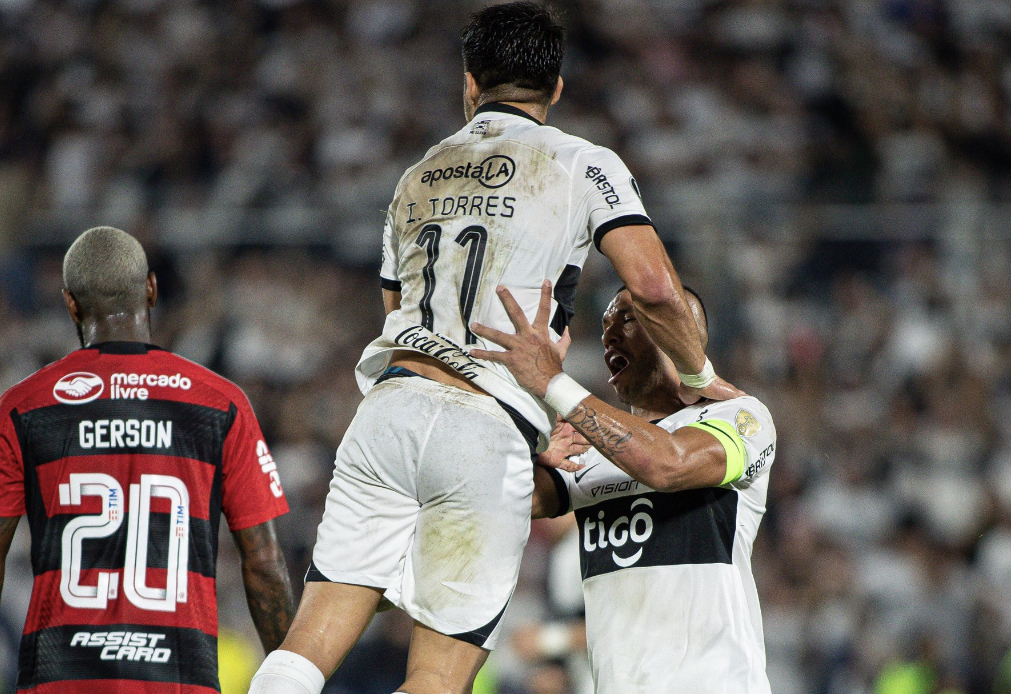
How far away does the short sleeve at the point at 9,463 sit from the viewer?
4086 mm

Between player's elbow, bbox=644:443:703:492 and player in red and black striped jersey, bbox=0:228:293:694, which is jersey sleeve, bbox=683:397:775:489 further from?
player in red and black striped jersey, bbox=0:228:293:694

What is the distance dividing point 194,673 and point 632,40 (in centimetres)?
1034

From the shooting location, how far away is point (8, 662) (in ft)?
27.4

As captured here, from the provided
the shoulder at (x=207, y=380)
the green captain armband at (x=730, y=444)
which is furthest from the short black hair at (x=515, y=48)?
the shoulder at (x=207, y=380)

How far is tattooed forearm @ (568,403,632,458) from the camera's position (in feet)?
12.2

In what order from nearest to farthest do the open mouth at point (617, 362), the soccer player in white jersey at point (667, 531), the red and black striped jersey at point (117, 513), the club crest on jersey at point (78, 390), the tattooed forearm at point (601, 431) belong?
the tattooed forearm at point (601, 431)
the soccer player in white jersey at point (667, 531)
the red and black striped jersey at point (117, 513)
the club crest on jersey at point (78, 390)
the open mouth at point (617, 362)

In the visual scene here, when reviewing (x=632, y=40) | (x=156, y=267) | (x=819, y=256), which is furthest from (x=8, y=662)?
(x=632, y=40)

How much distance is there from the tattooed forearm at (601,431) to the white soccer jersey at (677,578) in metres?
0.37

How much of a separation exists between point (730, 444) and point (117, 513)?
82.5 inches

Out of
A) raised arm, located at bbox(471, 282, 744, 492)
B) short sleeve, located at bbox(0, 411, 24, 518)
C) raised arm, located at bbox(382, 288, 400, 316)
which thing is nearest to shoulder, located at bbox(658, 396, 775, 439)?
raised arm, located at bbox(471, 282, 744, 492)

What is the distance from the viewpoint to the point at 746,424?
4156 mm

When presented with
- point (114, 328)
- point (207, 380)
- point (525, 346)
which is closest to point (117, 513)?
point (207, 380)

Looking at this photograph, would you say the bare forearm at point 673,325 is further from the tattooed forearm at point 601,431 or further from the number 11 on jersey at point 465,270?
the number 11 on jersey at point 465,270

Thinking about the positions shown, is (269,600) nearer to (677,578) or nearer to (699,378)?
(677,578)
